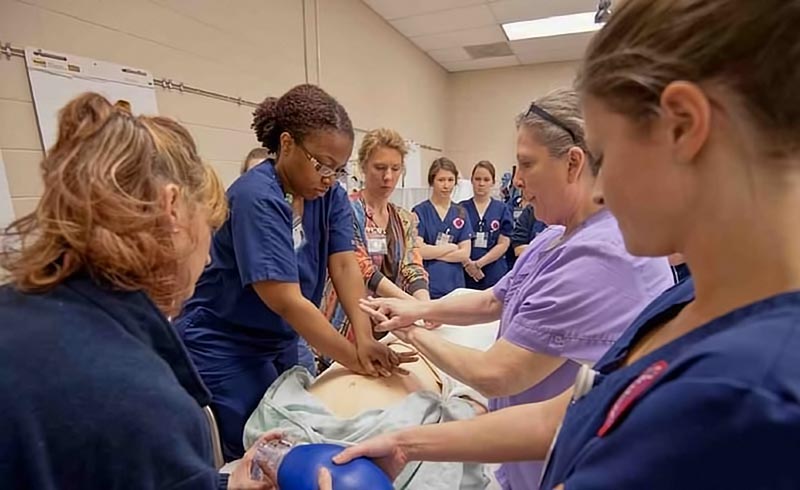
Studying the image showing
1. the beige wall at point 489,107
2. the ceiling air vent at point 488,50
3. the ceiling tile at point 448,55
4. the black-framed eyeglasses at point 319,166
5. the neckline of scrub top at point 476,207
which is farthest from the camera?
the beige wall at point 489,107

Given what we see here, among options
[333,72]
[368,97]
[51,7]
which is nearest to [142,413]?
[51,7]

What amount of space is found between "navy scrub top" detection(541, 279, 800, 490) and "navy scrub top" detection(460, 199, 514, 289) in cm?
335

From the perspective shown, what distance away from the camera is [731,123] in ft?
1.25

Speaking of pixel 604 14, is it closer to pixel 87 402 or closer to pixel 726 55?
pixel 726 55

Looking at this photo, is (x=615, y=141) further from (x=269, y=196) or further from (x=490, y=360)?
(x=269, y=196)

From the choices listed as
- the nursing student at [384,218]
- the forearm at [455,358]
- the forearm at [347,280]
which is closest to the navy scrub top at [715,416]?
the forearm at [455,358]

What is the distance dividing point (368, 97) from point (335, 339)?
339cm

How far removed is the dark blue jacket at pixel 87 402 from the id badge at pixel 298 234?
74 centimetres

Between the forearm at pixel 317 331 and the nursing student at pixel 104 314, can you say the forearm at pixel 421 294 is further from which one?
the nursing student at pixel 104 314

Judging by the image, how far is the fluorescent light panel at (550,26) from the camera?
15.0 feet

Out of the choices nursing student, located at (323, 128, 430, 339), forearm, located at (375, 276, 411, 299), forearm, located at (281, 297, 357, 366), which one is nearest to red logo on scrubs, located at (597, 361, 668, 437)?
forearm, located at (281, 297, 357, 366)

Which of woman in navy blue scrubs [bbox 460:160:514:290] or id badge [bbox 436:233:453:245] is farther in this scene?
woman in navy blue scrubs [bbox 460:160:514:290]

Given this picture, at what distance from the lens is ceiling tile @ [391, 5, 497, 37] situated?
4.36m

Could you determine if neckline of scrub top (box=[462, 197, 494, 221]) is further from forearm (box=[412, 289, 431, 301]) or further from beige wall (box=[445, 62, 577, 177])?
beige wall (box=[445, 62, 577, 177])
